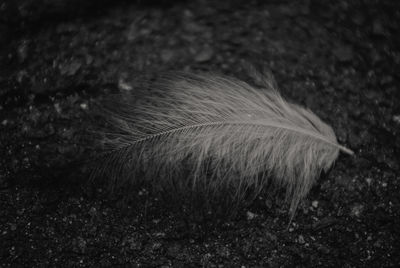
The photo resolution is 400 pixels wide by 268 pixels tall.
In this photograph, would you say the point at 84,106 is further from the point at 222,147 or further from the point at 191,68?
the point at 222,147

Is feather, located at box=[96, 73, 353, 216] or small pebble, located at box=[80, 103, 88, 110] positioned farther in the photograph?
small pebble, located at box=[80, 103, 88, 110]

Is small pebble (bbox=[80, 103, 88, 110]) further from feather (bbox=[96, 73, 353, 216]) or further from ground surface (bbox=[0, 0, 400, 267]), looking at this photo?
feather (bbox=[96, 73, 353, 216])

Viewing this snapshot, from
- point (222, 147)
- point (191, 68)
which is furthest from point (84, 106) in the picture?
point (222, 147)

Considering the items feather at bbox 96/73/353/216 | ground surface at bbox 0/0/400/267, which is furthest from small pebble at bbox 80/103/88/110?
feather at bbox 96/73/353/216

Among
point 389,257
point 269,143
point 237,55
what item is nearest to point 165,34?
point 237,55

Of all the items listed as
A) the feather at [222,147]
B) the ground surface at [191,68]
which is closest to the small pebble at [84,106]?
the ground surface at [191,68]

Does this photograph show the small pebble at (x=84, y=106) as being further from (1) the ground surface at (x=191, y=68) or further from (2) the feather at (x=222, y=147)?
(2) the feather at (x=222, y=147)
